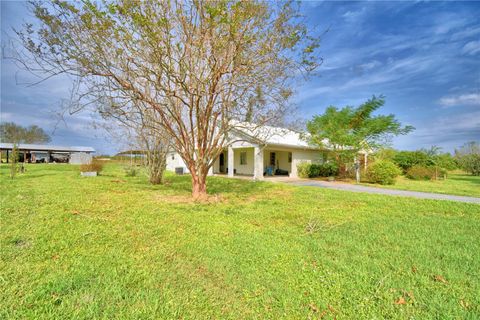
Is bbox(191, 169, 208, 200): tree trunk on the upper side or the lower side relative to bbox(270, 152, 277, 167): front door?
lower

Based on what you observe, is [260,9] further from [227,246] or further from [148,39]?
[227,246]

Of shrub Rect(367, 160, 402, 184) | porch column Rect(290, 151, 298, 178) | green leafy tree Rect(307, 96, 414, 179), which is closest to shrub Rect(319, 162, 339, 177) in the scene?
green leafy tree Rect(307, 96, 414, 179)

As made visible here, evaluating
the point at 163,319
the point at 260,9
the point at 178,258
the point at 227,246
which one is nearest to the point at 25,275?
the point at 178,258

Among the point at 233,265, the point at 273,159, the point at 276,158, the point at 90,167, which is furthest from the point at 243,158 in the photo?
the point at 233,265

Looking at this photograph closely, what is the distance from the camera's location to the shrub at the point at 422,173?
62.4 ft

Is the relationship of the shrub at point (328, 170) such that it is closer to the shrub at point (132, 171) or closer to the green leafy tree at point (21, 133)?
the shrub at point (132, 171)

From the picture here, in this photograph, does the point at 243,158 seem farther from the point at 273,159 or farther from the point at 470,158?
the point at 470,158

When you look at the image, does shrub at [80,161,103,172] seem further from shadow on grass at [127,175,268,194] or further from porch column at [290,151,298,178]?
porch column at [290,151,298,178]

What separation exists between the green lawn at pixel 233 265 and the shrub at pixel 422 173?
15730 mm

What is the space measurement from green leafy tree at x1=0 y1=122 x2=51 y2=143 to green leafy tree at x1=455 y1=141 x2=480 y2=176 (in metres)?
64.8

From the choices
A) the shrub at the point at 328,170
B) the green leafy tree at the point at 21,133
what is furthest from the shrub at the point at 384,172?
the green leafy tree at the point at 21,133

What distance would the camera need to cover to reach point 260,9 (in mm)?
6379

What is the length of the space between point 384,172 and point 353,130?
427cm

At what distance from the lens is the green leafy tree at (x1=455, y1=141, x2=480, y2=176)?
23.7 metres
